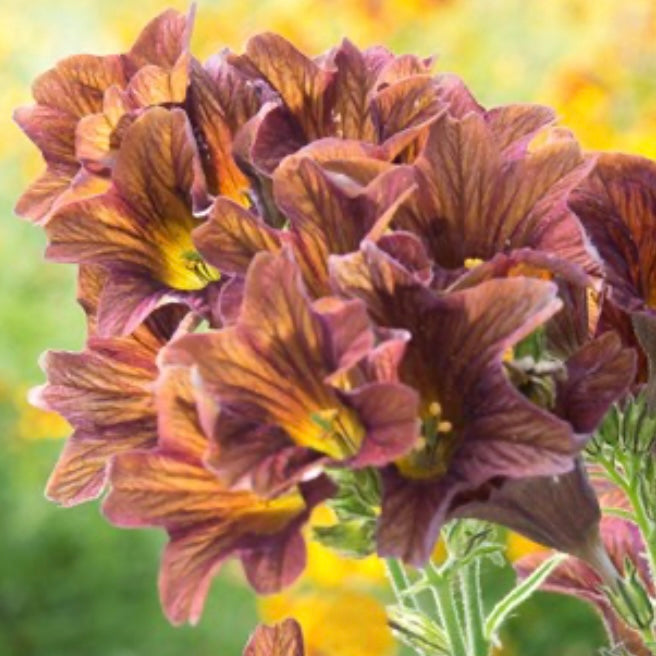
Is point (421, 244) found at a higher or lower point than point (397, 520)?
higher

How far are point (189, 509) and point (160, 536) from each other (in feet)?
7.23

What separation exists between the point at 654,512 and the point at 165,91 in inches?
13.3

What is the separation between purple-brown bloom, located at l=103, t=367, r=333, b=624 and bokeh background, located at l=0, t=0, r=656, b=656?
1480mm

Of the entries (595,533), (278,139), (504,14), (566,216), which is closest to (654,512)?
(595,533)

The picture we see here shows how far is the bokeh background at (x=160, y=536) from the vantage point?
8.05ft

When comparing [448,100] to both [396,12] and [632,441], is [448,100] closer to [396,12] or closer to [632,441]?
[632,441]

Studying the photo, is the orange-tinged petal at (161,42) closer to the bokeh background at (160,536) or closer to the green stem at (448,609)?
the green stem at (448,609)

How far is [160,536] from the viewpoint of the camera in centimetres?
291

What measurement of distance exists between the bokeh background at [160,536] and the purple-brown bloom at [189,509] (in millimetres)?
1480

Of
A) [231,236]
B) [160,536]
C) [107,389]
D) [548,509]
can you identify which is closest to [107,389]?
[107,389]

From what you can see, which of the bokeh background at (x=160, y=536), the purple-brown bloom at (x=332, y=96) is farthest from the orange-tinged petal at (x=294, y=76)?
the bokeh background at (x=160, y=536)

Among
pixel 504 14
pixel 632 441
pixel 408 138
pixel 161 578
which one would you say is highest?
pixel 504 14

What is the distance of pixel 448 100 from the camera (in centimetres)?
88

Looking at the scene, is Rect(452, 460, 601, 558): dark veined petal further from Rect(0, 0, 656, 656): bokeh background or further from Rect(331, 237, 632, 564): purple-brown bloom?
Rect(0, 0, 656, 656): bokeh background
